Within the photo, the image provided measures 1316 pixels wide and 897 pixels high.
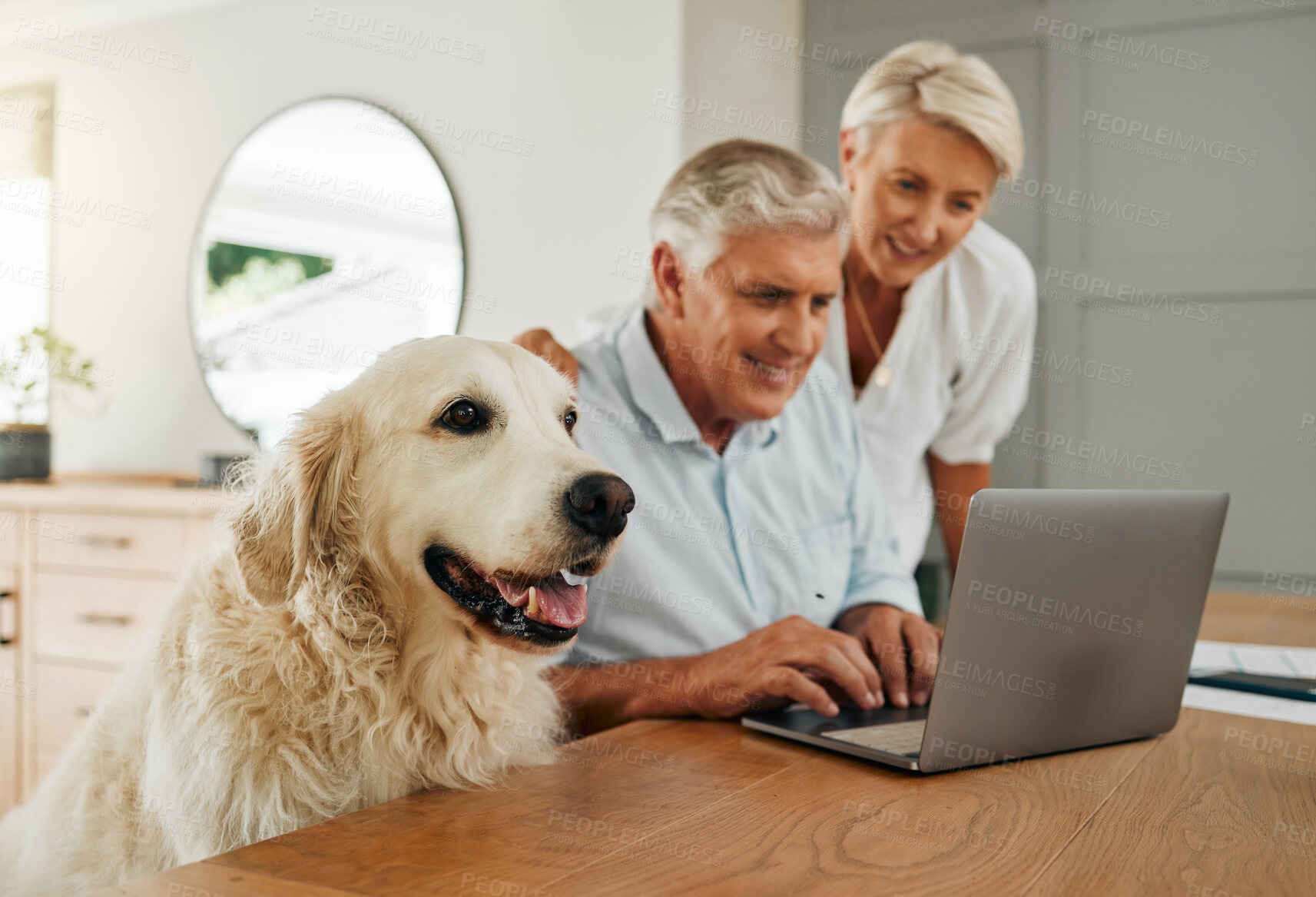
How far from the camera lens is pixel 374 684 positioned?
928mm

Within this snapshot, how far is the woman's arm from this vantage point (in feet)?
8.16

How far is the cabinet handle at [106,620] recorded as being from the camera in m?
2.97

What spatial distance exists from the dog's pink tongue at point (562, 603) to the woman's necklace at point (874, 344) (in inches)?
59.0

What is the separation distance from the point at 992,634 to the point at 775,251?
2.37ft

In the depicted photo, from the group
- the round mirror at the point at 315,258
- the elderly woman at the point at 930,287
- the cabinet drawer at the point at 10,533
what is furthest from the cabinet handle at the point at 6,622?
the elderly woman at the point at 930,287

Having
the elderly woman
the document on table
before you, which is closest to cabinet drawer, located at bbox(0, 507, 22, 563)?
the elderly woman

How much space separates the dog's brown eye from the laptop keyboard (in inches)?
19.7

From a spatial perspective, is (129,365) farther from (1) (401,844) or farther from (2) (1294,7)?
(2) (1294,7)

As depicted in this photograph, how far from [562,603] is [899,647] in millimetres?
589

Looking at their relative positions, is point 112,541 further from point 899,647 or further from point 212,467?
point 899,647

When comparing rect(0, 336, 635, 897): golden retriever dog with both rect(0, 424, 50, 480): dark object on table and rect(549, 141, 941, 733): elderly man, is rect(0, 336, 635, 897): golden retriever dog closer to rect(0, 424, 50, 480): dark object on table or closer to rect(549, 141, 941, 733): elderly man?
rect(549, 141, 941, 733): elderly man

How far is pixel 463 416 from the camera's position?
0.98 metres

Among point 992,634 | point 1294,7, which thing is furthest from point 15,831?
point 1294,7

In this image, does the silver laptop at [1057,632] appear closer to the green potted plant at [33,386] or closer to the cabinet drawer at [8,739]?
the cabinet drawer at [8,739]
